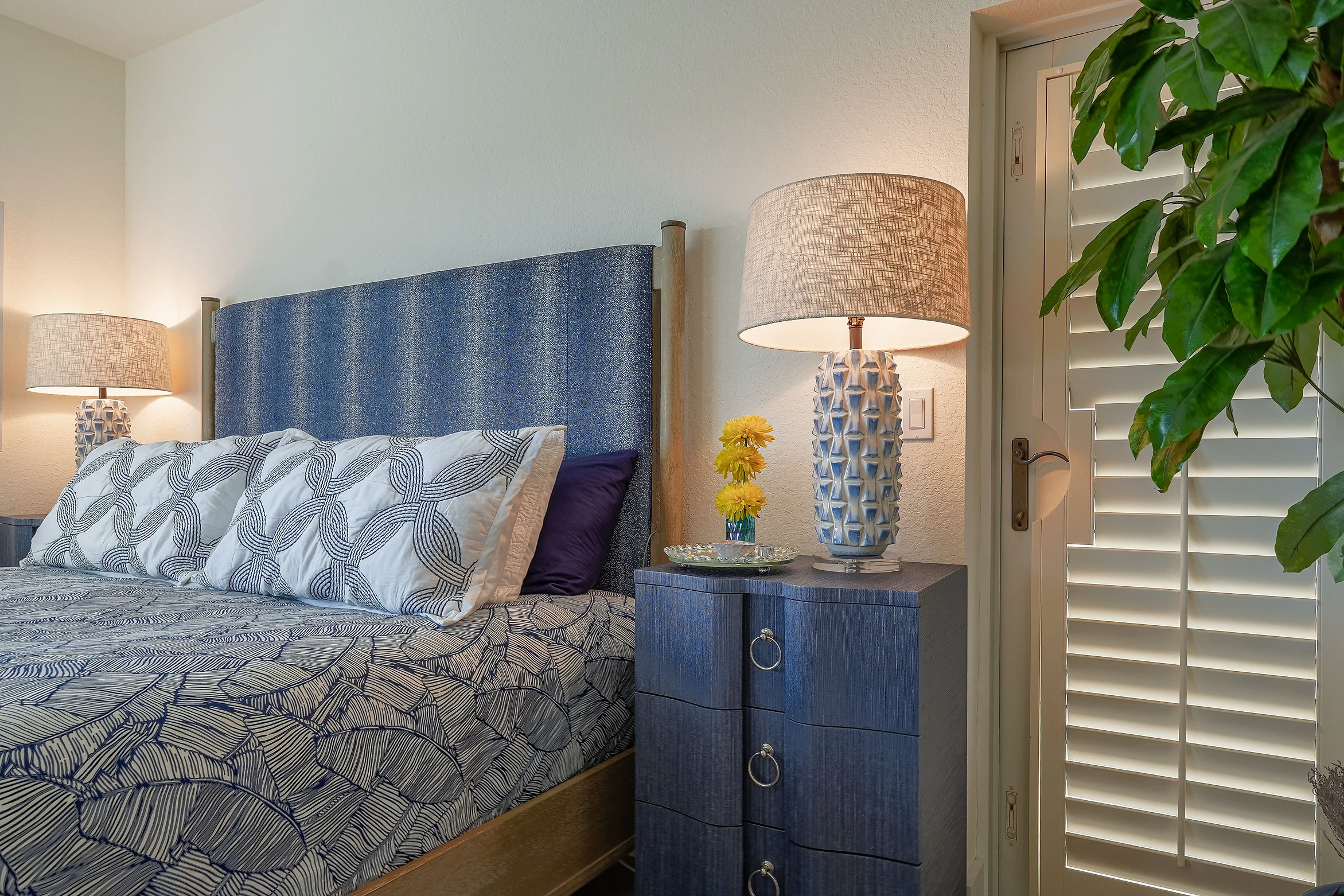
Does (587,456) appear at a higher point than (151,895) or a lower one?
higher

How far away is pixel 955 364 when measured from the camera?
176 centimetres

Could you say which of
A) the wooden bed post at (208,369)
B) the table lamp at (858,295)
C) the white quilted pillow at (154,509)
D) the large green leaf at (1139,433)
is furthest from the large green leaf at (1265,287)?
the wooden bed post at (208,369)

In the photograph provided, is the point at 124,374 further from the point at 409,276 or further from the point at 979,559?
the point at 979,559

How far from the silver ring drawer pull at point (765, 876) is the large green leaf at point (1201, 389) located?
0.98 meters

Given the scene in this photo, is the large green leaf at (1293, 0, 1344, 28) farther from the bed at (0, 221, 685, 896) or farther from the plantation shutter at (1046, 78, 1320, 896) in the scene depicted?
the bed at (0, 221, 685, 896)

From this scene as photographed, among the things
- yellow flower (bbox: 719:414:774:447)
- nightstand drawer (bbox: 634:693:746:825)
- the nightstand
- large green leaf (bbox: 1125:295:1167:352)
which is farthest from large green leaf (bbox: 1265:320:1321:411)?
the nightstand

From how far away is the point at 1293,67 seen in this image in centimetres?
76

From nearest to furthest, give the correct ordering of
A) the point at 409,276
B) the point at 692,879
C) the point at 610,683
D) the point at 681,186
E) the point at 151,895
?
1. the point at 151,895
2. the point at 692,879
3. the point at 610,683
4. the point at 681,186
5. the point at 409,276

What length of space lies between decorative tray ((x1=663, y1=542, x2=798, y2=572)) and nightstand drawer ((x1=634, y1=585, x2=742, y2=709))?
0.23ft

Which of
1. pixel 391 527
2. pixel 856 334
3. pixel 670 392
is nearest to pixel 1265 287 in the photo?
pixel 856 334

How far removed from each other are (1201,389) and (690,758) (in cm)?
104

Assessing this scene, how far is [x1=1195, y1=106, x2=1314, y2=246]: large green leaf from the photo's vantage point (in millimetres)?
774

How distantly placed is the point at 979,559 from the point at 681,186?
1.15 m

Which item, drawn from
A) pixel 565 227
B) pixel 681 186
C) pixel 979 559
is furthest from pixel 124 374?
pixel 979 559
